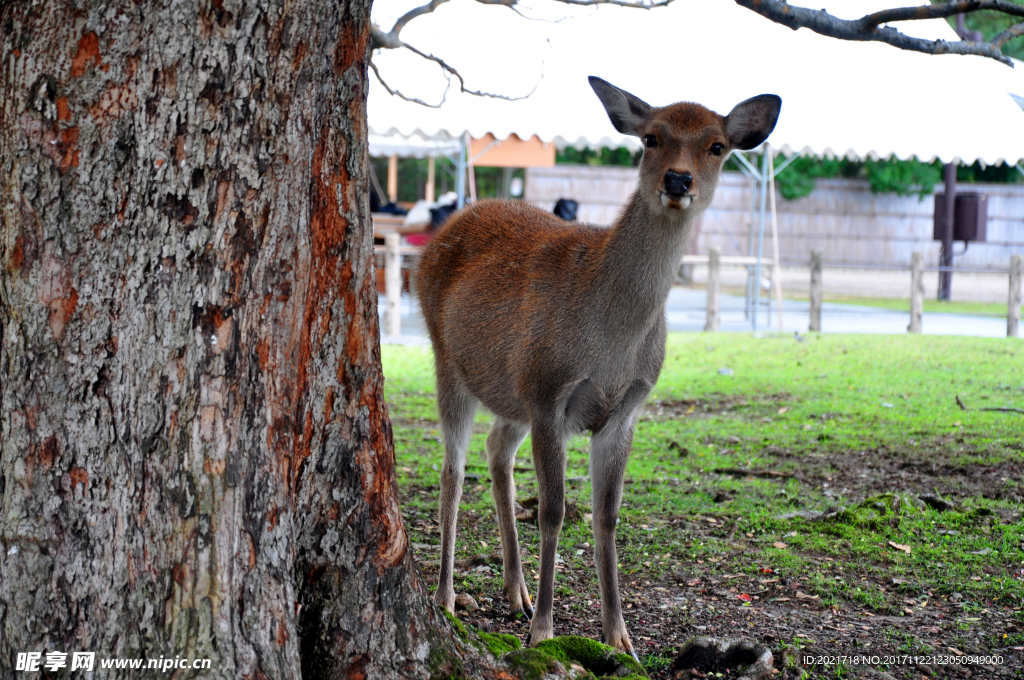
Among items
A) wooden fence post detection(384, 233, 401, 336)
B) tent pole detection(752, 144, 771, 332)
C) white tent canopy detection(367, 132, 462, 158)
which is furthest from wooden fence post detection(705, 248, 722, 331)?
white tent canopy detection(367, 132, 462, 158)

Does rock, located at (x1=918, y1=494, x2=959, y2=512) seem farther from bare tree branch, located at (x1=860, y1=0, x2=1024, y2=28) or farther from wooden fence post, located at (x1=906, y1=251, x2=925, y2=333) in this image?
wooden fence post, located at (x1=906, y1=251, x2=925, y2=333)

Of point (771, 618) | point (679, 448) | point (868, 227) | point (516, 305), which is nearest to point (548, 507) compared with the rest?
point (516, 305)

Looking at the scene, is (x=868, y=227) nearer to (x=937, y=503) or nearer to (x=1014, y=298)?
(x=1014, y=298)

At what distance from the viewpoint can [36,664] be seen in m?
1.99

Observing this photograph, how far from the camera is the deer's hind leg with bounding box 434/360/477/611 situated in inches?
152

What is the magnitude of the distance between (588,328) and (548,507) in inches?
26.9

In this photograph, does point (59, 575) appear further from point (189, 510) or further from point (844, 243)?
point (844, 243)

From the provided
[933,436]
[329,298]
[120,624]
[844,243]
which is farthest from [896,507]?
[844,243]

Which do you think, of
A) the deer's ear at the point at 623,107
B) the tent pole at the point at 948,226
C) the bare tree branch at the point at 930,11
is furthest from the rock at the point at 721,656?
the tent pole at the point at 948,226

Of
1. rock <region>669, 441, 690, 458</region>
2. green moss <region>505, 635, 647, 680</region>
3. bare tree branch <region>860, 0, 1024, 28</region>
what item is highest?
bare tree branch <region>860, 0, 1024, 28</region>

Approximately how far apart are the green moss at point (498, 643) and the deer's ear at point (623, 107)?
2065 millimetres

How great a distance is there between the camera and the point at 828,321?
15.0m

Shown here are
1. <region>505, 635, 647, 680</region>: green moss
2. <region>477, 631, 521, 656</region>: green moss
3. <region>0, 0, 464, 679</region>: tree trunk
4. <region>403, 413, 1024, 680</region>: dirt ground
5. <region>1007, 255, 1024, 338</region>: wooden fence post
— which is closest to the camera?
<region>0, 0, 464, 679</region>: tree trunk

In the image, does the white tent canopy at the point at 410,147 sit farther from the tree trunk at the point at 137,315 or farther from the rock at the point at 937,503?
the tree trunk at the point at 137,315
